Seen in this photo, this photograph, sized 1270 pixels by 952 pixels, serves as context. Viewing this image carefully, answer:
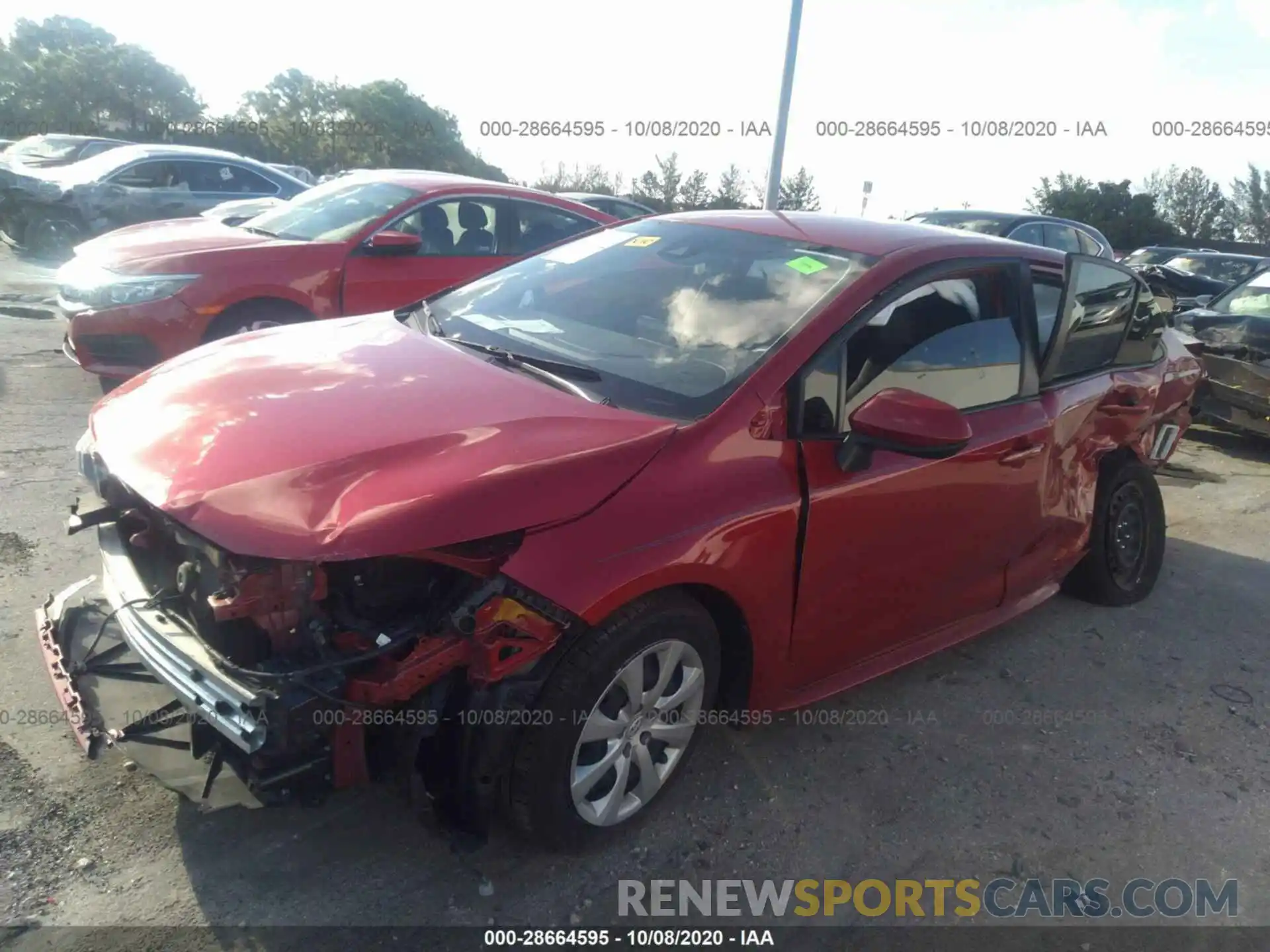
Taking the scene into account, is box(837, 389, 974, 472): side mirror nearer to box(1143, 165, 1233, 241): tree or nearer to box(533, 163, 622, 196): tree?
box(533, 163, 622, 196): tree

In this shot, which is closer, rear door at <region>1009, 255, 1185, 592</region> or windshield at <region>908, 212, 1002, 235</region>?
rear door at <region>1009, 255, 1185, 592</region>

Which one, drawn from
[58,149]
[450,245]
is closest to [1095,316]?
[450,245]

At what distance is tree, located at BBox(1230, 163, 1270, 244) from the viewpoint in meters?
44.1

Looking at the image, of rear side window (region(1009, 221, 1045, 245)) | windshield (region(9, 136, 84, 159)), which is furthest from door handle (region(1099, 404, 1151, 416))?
windshield (region(9, 136, 84, 159))

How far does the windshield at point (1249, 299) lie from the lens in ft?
27.5

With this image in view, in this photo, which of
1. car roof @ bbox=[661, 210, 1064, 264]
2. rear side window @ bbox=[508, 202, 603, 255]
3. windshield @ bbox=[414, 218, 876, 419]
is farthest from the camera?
rear side window @ bbox=[508, 202, 603, 255]

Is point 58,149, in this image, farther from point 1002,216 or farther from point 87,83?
point 87,83

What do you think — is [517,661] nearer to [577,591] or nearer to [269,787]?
[577,591]

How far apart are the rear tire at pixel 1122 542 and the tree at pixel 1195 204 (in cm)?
4322

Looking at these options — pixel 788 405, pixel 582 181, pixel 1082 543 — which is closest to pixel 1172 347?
pixel 1082 543

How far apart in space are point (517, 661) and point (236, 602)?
65 centimetres

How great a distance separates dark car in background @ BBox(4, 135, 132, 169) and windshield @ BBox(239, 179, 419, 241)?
11088mm

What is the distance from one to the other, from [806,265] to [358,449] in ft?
5.47

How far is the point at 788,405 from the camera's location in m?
2.82
